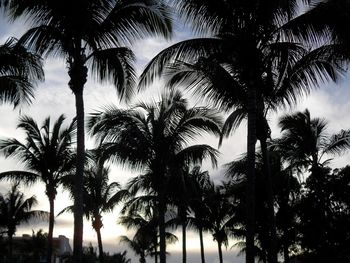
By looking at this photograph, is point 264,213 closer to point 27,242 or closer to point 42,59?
point 42,59

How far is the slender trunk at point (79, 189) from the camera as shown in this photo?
10.5m

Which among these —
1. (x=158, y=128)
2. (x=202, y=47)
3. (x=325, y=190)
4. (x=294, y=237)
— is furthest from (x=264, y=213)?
(x=202, y=47)

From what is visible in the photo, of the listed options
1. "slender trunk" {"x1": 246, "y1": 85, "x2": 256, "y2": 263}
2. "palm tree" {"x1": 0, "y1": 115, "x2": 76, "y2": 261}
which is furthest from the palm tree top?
"slender trunk" {"x1": 246, "y1": 85, "x2": 256, "y2": 263}

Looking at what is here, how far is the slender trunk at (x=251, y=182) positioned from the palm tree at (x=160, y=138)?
526 cm

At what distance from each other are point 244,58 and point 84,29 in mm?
3924

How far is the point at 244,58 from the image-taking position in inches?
480

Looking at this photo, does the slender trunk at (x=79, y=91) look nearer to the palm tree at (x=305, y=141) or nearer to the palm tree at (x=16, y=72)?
the palm tree at (x=16, y=72)

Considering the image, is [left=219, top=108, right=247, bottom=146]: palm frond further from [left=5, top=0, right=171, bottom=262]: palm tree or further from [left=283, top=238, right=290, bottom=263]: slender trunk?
[left=283, top=238, right=290, bottom=263]: slender trunk

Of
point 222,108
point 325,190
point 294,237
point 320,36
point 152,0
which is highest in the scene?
point 152,0

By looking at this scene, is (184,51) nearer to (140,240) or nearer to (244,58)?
(244,58)

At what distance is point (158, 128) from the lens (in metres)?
17.5

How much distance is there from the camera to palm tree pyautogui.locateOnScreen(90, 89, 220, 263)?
16969mm

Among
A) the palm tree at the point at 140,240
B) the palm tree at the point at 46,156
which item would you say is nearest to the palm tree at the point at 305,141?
the palm tree at the point at 46,156

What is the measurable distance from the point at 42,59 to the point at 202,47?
4.38 meters
